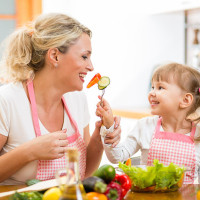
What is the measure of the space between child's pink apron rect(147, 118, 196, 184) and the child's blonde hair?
0.12 metres

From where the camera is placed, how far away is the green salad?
117cm

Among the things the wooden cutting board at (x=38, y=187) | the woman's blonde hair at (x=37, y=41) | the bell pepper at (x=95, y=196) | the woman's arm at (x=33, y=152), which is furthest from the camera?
the woman's blonde hair at (x=37, y=41)

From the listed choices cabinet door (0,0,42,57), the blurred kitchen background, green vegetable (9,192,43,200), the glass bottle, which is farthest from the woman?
cabinet door (0,0,42,57)

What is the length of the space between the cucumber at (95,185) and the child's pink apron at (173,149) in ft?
2.16

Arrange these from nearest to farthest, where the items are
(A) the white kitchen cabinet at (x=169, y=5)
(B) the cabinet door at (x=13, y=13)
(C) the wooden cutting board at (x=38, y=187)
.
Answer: (C) the wooden cutting board at (x=38, y=187) < (A) the white kitchen cabinet at (x=169, y=5) < (B) the cabinet door at (x=13, y=13)

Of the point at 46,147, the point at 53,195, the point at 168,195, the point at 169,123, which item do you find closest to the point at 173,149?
the point at 169,123

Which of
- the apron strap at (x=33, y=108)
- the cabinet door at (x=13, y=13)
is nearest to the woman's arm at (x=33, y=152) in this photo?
the apron strap at (x=33, y=108)

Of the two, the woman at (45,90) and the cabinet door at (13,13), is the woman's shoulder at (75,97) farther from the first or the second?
the cabinet door at (13,13)

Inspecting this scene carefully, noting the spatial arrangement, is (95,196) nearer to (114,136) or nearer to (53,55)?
(114,136)

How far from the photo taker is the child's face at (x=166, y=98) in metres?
1.69

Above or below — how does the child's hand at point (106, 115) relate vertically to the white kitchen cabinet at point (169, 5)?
below

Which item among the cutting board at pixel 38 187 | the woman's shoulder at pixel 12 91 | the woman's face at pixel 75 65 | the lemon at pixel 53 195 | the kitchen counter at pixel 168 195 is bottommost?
the kitchen counter at pixel 168 195

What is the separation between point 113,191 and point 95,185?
0.07m

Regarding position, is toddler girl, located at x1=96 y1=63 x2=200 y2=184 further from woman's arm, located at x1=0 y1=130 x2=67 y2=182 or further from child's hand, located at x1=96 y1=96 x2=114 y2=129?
woman's arm, located at x1=0 y1=130 x2=67 y2=182
